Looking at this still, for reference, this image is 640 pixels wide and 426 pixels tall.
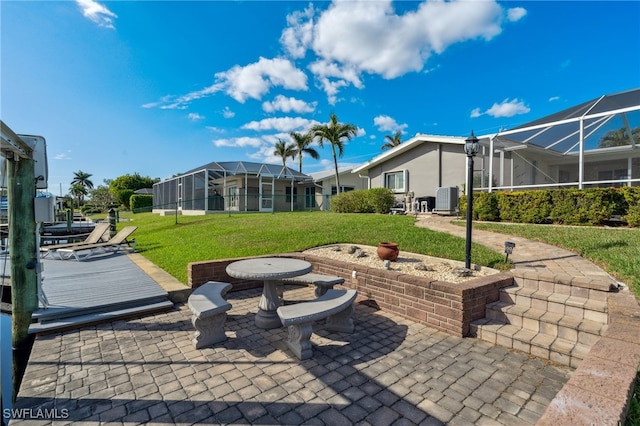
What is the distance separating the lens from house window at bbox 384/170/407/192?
→ 17.4 m

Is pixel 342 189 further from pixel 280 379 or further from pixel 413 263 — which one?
pixel 280 379

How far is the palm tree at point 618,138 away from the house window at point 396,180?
339 inches

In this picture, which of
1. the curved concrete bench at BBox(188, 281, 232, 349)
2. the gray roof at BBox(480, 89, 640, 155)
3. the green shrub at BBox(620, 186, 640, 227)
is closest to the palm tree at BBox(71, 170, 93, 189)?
the curved concrete bench at BBox(188, 281, 232, 349)

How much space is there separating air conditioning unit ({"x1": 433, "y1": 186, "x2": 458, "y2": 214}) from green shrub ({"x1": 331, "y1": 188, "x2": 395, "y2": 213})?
258 centimetres

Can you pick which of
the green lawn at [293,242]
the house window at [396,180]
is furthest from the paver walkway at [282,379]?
the house window at [396,180]

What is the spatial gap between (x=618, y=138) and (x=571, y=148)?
90.5 inches

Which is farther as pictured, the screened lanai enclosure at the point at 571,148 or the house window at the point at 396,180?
the house window at the point at 396,180

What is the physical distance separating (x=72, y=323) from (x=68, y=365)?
111cm

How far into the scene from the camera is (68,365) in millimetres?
3059

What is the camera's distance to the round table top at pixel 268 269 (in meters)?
3.79

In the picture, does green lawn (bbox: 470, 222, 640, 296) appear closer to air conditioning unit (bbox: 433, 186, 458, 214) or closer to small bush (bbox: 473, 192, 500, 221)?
small bush (bbox: 473, 192, 500, 221)

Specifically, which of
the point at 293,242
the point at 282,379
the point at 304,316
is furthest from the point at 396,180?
the point at 282,379

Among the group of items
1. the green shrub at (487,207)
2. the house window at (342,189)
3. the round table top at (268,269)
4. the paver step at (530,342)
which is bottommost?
the paver step at (530,342)

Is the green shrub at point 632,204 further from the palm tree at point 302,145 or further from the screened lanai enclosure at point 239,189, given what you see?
the palm tree at point 302,145
